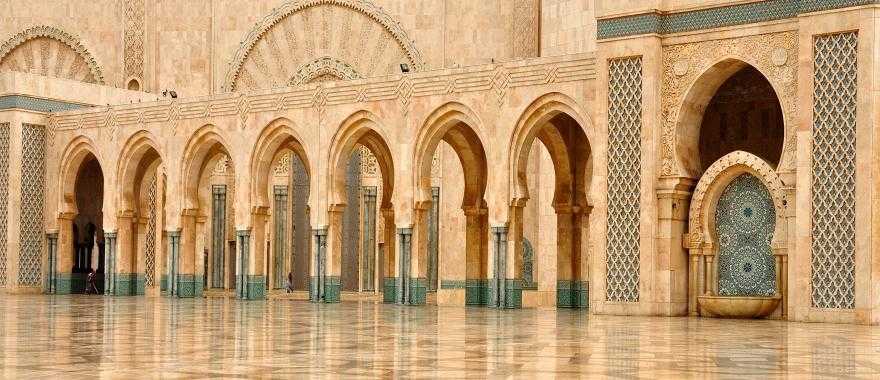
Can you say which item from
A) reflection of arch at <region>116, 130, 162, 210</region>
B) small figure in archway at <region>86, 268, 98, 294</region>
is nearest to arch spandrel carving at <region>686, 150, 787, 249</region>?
reflection of arch at <region>116, 130, 162, 210</region>

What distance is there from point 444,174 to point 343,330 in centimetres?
1207

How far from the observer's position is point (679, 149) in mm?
15875

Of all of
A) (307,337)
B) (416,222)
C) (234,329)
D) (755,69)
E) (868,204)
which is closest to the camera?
(307,337)

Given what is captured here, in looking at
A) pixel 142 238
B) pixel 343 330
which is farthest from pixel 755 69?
pixel 142 238

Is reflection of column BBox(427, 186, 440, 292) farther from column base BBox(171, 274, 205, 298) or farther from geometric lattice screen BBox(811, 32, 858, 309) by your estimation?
geometric lattice screen BBox(811, 32, 858, 309)

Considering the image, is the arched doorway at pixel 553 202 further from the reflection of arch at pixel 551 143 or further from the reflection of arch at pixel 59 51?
the reflection of arch at pixel 59 51

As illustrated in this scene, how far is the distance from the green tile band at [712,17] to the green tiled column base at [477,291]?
16.8ft

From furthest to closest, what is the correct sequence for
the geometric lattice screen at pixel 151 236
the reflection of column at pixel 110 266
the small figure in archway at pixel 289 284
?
1. the small figure in archway at pixel 289 284
2. the geometric lattice screen at pixel 151 236
3. the reflection of column at pixel 110 266

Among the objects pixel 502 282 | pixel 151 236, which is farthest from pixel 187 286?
pixel 502 282

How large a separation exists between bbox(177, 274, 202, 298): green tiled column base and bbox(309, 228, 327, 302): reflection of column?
3.00m

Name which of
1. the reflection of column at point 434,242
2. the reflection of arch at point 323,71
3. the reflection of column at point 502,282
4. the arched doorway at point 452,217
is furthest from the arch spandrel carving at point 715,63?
the reflection of arch at point 323,71

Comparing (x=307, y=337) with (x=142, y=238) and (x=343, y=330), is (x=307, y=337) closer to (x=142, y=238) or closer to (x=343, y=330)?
(x=343, y=330)

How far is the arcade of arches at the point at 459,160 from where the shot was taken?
48.3 ft

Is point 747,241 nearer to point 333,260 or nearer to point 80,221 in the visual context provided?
point 333,260
